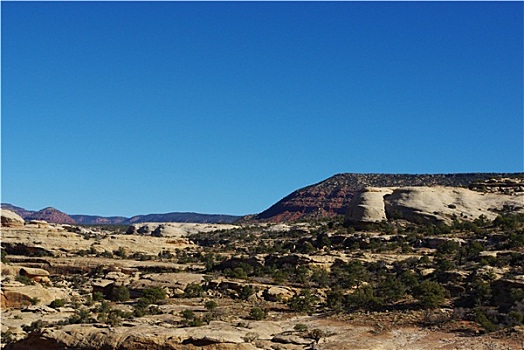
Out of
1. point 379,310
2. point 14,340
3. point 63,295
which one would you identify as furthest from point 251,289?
point 14,340

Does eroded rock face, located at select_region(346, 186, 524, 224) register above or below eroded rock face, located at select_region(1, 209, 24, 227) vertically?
above

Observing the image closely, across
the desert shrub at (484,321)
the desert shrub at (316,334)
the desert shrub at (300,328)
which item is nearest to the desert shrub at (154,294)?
the desert shrub at (300,328)

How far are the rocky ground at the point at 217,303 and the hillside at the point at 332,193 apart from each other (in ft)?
167

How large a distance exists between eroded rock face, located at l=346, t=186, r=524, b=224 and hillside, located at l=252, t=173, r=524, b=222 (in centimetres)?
4423

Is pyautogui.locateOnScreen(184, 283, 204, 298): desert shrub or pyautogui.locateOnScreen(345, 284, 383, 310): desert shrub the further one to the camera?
pyautogui.locateOnScreen(184, 283, 204, 298): desert shrub

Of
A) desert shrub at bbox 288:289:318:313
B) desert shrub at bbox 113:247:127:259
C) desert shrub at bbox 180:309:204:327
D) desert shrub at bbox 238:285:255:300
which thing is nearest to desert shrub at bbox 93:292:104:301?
desert shrub at bbox 238:285:255:300

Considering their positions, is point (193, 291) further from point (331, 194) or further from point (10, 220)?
point (331, 194)

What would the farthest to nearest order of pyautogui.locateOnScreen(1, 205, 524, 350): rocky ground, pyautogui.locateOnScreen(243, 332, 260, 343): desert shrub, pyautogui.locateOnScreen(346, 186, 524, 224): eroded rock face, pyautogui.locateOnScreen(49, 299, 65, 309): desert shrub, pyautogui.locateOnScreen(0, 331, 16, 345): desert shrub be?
pyautogui.locateOnScreen(346, 186, 524, 224): eroded rock face → pyautogui.locateOnScreen(49, 299, 65, 309): desert shrub → pyautogui.locateOnScreen(0, 331, 16, 345): desert shrub → pyautogui.locateOnScreen(1, 205, 524, 350): rocky ground → pyautogui.locateOnScreen(243, 332, 260, 343): desert shrub

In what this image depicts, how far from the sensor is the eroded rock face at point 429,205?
37469 mm

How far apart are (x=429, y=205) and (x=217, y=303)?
19.3 metres

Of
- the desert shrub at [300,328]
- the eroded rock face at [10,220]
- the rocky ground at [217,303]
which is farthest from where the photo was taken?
the eroded rock face at [10,220]

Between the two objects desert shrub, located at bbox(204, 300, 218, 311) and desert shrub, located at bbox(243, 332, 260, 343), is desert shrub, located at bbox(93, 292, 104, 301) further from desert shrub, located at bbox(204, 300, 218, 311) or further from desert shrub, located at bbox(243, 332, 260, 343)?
desert shrub, located at bbox(243, 332, 260, 343)

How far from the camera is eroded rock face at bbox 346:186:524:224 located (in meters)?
37.5

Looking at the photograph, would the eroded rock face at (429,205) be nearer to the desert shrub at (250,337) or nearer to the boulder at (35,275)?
the boulder at (35,275)
